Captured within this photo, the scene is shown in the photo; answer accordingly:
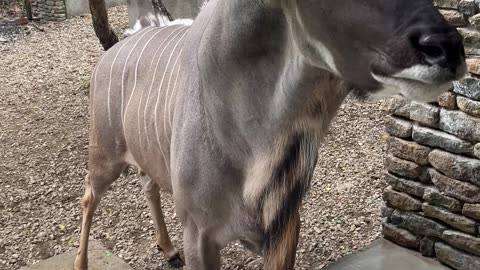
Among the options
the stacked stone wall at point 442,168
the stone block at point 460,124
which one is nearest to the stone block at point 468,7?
the stacked stone wall at point 442,168

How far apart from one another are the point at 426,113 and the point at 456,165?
267 mm

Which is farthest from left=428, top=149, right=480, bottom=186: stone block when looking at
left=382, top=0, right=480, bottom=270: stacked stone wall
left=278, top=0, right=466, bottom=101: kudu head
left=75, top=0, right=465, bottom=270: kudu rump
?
left=278, top=0, right=466, bottom=101: kudu head

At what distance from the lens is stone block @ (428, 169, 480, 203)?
9.32 ft

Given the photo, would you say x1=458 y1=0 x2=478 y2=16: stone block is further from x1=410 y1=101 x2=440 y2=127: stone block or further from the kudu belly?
the kudu belly

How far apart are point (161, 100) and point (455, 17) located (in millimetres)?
1297

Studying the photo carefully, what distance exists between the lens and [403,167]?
10.2ft

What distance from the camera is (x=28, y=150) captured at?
208 inches

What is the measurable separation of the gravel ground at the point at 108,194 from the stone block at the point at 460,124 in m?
0.57

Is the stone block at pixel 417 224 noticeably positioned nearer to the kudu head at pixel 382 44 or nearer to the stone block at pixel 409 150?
the stone block at pixel 409 150

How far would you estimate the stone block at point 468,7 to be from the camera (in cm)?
272

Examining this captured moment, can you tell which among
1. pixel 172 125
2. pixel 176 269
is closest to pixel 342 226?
pixel 176 269

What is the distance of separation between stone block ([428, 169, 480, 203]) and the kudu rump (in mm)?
924

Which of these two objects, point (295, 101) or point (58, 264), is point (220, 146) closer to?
point (295, 101)

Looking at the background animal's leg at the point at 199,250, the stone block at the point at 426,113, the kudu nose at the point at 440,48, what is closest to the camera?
the kudu nose at the point at 440,48
